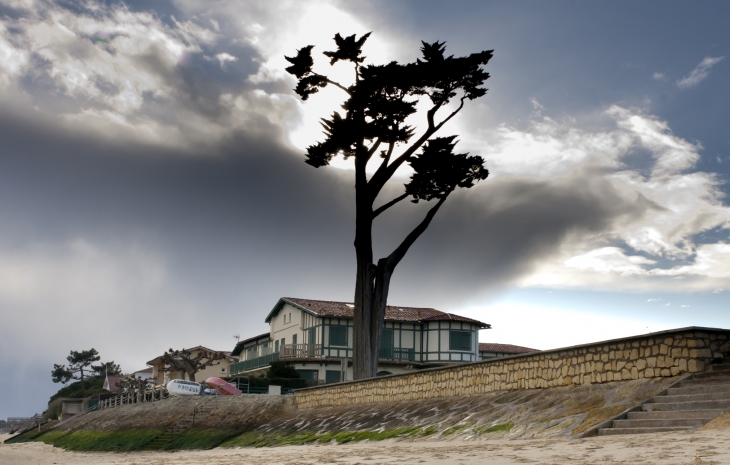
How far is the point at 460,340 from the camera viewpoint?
1882 inches

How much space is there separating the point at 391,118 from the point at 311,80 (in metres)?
4.08

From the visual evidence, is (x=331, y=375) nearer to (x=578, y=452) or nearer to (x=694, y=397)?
(x=694, y=397)

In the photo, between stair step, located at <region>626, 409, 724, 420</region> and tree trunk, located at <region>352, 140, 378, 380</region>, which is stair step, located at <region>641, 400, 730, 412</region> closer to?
stair step, located at <region>626, 409, 724, 420</region>

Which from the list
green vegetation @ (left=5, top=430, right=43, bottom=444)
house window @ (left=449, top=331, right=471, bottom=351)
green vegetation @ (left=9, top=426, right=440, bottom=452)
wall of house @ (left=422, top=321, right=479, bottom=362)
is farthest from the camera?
green vegetation @ (left=5, top=430, right=43, bottom=444)

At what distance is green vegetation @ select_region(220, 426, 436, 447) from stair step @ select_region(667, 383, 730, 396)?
5072 mm

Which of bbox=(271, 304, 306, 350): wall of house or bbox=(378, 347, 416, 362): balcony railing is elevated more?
bbox=(271, 304, 306, 350): wall of house

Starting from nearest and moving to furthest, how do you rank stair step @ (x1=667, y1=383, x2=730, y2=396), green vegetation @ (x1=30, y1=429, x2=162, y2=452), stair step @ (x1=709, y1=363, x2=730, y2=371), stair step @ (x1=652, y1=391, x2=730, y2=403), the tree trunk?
stair step @ (x1=652, y1=391, x2=730, y2=403), stair step @ (x1=667, y1=383, x2=730, y2=396), stair step @ (x1=709, y1=363, x2=730, y2=371), the tree trunk, green vegetation @ (x1=30, y1=429, x2=162, y2=452)

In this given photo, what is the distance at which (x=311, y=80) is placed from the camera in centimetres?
3134

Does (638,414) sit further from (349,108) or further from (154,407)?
(154,407)

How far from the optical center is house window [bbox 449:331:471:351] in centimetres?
4762

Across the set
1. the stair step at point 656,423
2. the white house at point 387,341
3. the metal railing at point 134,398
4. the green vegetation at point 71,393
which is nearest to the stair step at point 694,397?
the stair step at point 656,423

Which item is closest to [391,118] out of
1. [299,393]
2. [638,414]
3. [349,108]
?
[349,108]

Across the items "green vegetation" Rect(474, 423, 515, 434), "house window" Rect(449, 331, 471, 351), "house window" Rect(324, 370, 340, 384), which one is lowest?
"house window" Rect(324, 370, 340, 384)

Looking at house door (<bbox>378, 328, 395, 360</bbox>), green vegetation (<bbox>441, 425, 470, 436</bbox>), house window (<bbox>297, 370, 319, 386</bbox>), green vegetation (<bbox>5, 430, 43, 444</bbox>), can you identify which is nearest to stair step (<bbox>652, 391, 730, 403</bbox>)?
green vegetation (<bbox>441, 425, 470, 436</bbox>)
